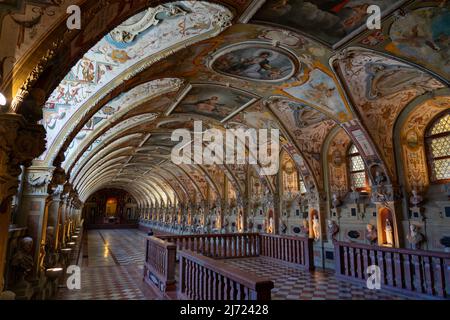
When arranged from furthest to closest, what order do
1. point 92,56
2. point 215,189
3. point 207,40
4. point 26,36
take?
point 215,189 < point 207,40 < point 92,56 < point 26,36

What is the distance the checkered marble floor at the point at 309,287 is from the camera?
637cm

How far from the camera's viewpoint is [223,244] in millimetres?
11258

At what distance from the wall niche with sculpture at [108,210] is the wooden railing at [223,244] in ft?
126

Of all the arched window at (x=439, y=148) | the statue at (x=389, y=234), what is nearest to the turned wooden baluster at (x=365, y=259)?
the statue at (x=389, y=234)

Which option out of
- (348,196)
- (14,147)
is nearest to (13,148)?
(14,147)

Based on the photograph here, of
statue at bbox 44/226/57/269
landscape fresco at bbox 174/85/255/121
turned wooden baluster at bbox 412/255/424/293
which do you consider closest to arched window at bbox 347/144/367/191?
landscape fresco at bbox 174/85/255/121

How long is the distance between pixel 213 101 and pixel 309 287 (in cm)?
716

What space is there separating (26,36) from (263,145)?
12.1m

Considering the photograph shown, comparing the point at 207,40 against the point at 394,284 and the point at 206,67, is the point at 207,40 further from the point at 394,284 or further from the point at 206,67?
the point at 394,284

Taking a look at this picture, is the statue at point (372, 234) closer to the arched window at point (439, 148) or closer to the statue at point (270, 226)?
the arched window at point (439, 148)

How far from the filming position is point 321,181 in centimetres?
1271

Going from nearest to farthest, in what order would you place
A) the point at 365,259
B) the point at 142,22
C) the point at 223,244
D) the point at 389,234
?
the point at 142,22 < the point at 365,259 < the point at 389,234 < the point at 223,244

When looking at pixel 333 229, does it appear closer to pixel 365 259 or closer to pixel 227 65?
A: pixel 365 259
